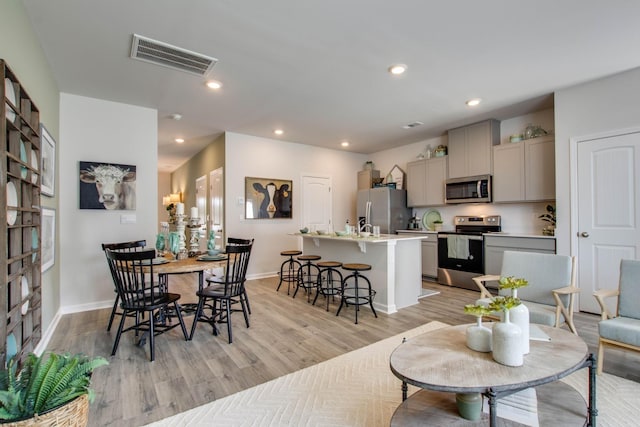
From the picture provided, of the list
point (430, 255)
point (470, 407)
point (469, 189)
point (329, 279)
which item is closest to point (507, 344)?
point (470, 407)

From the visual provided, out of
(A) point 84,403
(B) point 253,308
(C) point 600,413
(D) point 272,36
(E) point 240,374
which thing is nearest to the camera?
(A) point 84,403

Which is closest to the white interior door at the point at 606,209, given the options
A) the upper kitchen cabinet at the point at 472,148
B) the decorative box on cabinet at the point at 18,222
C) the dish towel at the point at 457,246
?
the upper kitchen cabinet at the point at 472,148

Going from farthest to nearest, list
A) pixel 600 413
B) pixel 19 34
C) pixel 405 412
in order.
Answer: pixel 19 34, pixel 600 413, pixel 405 412

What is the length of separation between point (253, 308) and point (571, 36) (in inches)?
167

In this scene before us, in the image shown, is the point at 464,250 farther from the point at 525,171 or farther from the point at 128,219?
the point at 128,219

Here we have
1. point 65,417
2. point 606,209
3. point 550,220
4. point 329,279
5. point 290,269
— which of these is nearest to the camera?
point 65,417

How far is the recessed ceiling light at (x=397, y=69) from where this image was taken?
3.17 meters

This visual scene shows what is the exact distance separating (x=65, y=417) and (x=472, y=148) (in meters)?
5.64

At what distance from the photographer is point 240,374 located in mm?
2305

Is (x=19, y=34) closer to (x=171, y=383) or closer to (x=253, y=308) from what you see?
(x=171, y=383)

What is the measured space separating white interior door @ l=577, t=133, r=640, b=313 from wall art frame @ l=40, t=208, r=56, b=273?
Answer: 570cm

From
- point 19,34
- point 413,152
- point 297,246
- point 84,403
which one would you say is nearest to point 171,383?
point 84,403

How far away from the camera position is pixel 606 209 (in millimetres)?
3504

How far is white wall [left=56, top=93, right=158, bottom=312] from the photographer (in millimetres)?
3803
